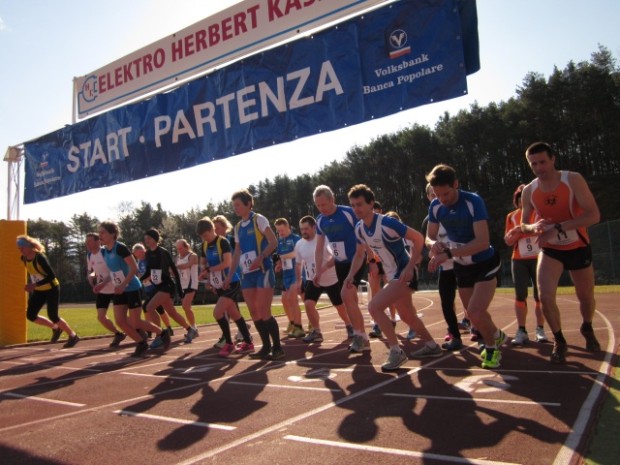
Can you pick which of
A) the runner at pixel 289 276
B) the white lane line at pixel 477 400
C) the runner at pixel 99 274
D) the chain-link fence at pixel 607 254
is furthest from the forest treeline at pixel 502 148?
the white lane line at pixel 477 400

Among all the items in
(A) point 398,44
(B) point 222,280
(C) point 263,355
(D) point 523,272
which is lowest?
(C) point 263,355

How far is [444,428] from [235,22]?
810 centimetres

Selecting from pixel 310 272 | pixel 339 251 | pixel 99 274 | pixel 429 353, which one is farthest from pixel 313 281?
pixel 99 274

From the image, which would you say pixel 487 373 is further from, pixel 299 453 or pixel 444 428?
pixel 299 453

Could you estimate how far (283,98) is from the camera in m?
8.70

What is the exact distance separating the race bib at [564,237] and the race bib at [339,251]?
2.84 meters

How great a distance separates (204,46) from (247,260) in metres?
4.96

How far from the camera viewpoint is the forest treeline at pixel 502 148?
5266cm

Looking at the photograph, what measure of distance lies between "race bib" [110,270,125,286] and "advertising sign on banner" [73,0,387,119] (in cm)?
410

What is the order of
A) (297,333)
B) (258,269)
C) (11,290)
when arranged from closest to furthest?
1. (258,269)
2. (297,333)
3. (11,290)

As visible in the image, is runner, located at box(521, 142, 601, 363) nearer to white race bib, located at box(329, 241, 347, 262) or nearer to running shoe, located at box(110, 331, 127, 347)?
white race bib, located at box(329, 241, 347, 262)

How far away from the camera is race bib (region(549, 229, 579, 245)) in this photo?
5.10m

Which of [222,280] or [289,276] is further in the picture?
[289,276]

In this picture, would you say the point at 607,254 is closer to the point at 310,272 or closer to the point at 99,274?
the point at 310,272
